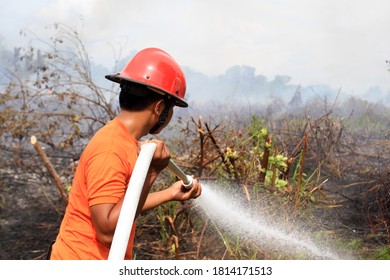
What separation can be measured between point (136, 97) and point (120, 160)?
0.37 metres

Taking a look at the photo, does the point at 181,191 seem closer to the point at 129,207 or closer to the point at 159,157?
the point at 159,157

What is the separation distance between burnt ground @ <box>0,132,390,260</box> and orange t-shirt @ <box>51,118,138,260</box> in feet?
6.82

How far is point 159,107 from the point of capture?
2.17 m

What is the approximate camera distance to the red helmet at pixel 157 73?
2299 mm

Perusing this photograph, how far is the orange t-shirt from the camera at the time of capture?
5.98 feet

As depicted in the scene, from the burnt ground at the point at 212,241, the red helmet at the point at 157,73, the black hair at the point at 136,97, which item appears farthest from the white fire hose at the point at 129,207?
the burnt ground at the point at 212,241

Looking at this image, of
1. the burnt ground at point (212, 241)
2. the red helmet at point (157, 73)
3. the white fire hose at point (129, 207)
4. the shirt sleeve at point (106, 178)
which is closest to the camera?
the white fire hose at point (129, 207)

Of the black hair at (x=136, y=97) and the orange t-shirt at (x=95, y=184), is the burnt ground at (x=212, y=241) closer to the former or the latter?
the orange t-shirt at (x=95, y=184)

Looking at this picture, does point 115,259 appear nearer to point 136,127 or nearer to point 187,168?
point 136,127

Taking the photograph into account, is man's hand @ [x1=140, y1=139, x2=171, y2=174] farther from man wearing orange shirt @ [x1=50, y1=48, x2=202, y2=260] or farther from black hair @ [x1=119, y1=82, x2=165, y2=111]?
black hair @ [x1=119, y1=82, x2=165, y2=111]

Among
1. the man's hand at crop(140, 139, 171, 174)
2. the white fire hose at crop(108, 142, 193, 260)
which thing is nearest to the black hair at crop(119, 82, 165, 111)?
the man's hand at crop(140, 139, 171, 174)

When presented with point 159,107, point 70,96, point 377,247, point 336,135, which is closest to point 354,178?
point 336,135

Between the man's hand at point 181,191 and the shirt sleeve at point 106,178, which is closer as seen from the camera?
the shirt sleeve at point 106,178

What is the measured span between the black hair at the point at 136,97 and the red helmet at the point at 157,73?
6cm
